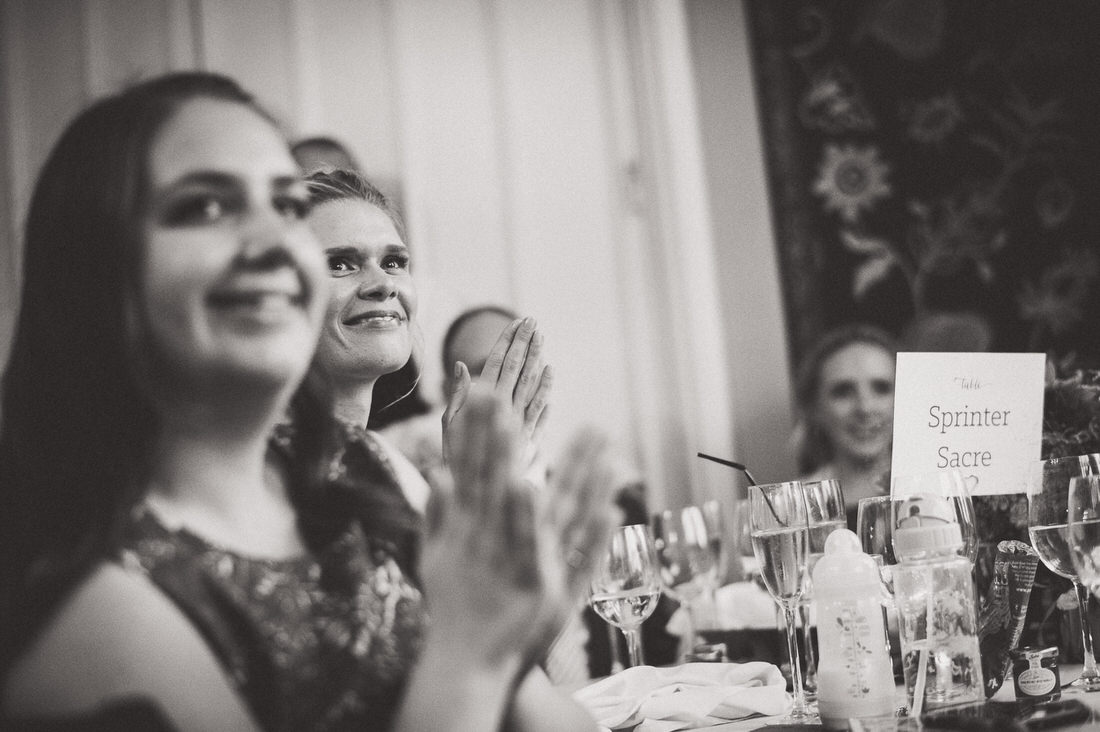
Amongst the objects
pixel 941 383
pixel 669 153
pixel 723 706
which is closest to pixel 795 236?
pixel 669 153

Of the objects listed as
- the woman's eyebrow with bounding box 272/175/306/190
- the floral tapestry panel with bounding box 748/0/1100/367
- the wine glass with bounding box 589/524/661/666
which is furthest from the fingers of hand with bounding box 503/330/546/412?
the floral tapestry panel with bounding box 748/0/1100/367

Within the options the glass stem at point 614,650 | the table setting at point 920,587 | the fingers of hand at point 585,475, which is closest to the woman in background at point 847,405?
the glass stem at point 614,650

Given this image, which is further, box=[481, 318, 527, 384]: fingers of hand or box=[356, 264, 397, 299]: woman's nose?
box=[356, 264, 397, 299]: woman's nose

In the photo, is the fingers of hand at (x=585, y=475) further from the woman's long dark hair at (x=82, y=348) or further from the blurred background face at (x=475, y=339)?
the blurred background face at (x=475, y=339)

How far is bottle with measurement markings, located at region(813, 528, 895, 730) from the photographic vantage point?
94 centimetres

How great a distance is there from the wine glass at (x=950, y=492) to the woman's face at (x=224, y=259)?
0.62 metres

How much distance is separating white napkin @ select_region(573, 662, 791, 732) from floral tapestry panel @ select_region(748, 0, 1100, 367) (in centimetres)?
183

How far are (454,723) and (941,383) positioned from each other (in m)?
0.74

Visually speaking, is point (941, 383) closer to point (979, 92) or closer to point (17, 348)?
point (17, 348)

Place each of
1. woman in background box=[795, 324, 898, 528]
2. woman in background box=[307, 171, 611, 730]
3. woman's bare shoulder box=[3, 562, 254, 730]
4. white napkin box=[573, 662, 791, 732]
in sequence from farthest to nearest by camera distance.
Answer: woman in background box=[795, 324, 898, 528]
white napkin box=[573, 662, 791, 732]
woman in background box=[307, 171, 611, 730]
woman's bare shoulder box=[3, 562, 254, 730]

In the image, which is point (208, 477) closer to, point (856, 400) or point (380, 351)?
point (380, 351)

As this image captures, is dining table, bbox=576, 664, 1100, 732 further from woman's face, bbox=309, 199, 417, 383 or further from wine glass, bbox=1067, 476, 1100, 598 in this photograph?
woman's face, bbox=309, 199, 417, 383

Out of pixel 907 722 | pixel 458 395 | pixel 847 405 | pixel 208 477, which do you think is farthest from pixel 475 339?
pixel 208 477

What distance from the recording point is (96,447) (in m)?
0.66
